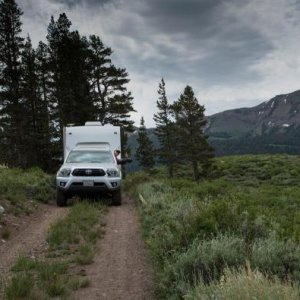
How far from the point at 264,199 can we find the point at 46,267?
435 inches

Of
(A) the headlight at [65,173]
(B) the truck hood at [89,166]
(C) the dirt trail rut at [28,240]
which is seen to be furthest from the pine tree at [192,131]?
(C) the dirt trail rut at [28,240]

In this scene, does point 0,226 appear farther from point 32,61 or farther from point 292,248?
point 32,61

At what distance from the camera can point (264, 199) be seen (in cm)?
1712

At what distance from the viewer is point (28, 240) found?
1055 cm

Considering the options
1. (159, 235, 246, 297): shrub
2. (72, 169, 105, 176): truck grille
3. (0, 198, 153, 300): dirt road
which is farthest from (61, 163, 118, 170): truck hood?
(159, 235, 246, 297): shrub

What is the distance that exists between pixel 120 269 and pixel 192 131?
51.5 meters

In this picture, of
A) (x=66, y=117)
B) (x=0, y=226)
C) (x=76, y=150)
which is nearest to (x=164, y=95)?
(x=66, y=117)

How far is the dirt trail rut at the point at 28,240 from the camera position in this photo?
8.89m

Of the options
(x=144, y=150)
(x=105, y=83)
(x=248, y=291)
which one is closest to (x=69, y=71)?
(x=105, y=83)

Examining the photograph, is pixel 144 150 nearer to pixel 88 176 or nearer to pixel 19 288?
pixel 88 176

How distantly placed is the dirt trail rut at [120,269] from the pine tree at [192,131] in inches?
1795

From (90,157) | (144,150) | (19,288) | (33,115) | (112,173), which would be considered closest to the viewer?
(19,288)

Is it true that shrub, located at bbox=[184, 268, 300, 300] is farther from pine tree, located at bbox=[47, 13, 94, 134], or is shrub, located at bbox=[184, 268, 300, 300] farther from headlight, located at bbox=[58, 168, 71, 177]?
pine tree, located at bbox=[47, 13, 94, 134]

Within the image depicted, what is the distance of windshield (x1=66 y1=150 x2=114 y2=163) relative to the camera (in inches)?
698
